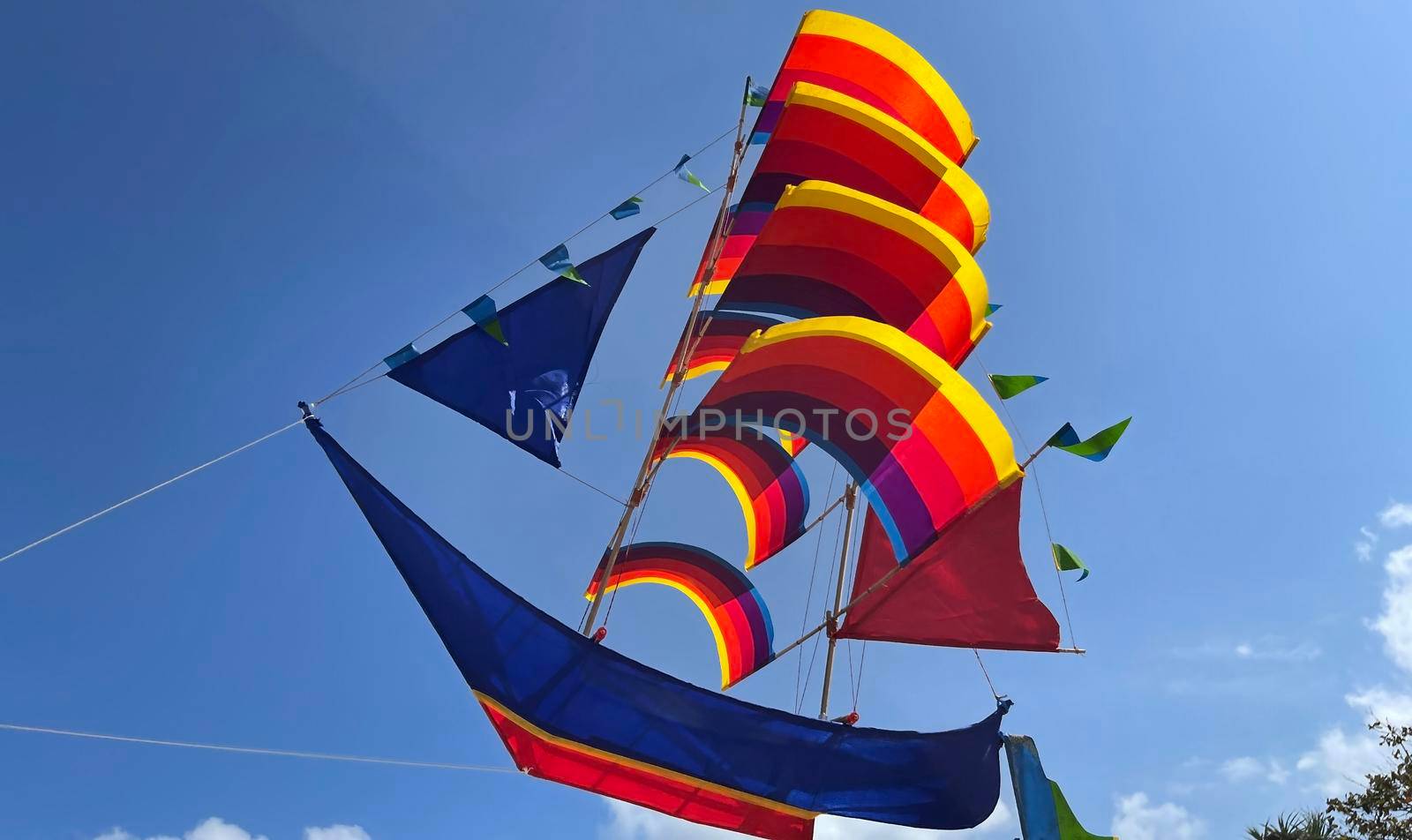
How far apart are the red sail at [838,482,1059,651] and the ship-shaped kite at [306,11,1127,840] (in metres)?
0.02

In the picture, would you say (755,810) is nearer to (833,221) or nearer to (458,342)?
(458,342)

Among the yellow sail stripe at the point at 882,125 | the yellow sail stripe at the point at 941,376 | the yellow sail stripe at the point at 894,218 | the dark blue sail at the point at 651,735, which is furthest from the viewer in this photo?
the yellow sail stripe at the point at 882,125

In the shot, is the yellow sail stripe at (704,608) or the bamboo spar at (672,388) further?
the yellow sail stripe at (704,608)

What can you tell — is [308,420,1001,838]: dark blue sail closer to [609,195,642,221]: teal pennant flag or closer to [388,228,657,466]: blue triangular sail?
[388,228,657,466]: blue triangular sail

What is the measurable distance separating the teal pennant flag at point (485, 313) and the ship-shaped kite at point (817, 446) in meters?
0.02

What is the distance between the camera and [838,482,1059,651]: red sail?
811 centimetres

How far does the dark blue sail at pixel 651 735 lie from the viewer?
20.1 feet

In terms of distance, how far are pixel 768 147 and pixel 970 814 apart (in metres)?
7.30

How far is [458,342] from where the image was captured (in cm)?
711

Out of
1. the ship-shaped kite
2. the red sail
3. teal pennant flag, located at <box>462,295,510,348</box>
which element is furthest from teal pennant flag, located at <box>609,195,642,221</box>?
the red sail

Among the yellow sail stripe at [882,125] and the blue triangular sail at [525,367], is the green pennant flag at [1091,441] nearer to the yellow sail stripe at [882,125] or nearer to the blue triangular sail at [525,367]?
the yellow sail stripe at [882,125]

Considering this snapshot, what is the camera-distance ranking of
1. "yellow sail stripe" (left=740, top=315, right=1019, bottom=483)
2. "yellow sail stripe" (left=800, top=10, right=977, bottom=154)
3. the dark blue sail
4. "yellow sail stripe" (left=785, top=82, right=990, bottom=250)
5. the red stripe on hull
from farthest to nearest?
"yellow sail stripe" (left=800, top=10, right=977, bottom=154) → "yellow sail stripe" (left=785, top=82, right=990, bottom=250) → "yellow sail stripe" (left=740, top=315, right=1019, bottom=483) → the red stripe on hull → the dark blue sail

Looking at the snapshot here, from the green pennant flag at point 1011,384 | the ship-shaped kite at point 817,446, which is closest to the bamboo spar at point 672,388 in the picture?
the ship-shaped kite at point 817,446

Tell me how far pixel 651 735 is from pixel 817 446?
135 inches
